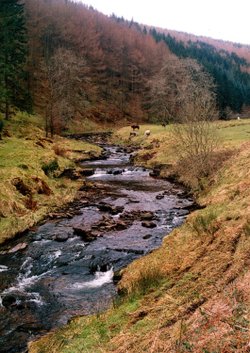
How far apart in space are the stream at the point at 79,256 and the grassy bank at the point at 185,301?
1114mm

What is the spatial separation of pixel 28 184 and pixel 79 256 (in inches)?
376

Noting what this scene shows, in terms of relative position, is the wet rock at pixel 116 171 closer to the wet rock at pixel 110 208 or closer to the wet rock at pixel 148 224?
the wet rock at pixel 110 208

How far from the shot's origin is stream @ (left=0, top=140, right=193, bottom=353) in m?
11.7

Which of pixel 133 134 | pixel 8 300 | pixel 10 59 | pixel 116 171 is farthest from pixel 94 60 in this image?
pixel 8 300

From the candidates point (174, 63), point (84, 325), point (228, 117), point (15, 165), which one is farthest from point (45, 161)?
point (228, 117)

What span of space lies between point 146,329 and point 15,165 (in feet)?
66.8

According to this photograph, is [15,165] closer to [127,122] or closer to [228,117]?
[127,122]

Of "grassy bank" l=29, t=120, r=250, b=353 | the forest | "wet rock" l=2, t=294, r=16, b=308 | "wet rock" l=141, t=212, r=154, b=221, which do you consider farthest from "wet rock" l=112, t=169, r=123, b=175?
the forest

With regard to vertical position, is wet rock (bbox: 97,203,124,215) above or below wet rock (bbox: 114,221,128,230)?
below

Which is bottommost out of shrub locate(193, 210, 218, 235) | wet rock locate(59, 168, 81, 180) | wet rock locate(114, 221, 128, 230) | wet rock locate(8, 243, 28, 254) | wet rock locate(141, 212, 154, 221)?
wet rock locate(8, 243, 28, 254)

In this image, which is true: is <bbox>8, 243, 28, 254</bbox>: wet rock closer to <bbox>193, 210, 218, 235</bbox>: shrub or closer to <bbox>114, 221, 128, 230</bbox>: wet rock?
<bbox>114, 221, 128, 230</bbox>: wet rock

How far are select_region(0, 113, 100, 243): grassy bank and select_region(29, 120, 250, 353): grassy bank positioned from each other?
27.0ft

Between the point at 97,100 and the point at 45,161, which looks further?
the point at 97,100

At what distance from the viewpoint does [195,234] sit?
14672 mm
